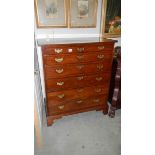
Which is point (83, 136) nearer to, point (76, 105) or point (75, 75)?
point (76, 105)

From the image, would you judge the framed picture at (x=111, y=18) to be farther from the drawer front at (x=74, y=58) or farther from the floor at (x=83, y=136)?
the floor at (x=83, y=136)

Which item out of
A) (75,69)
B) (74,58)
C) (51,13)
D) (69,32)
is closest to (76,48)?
(74,58)

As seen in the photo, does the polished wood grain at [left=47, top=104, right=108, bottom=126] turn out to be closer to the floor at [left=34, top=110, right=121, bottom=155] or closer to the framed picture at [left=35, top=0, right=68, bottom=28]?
the floor at [left=34, top=110, right=121, bottom=155]

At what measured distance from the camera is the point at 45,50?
1702mm

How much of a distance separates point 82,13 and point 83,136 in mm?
1784

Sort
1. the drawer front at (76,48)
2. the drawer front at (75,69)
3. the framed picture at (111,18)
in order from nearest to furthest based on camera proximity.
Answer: the drawer front at (76,48) → the drawer front at (75,69) → the framed picture at (111,18)

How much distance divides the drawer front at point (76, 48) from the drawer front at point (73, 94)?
0.55 meters

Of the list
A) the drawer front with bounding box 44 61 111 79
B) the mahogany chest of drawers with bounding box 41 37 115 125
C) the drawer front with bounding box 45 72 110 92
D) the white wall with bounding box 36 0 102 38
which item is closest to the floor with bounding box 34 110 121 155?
the mahogany chest of drawers with bounding box 41 37 115 125

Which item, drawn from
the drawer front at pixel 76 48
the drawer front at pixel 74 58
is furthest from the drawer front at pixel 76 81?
the drawer front at pixel 76 48

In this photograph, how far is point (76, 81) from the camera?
2.00 meters

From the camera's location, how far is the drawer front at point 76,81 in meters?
1.90

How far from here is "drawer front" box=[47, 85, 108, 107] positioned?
198 centimetres

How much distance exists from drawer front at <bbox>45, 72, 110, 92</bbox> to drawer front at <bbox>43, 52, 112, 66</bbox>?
230 millimetres

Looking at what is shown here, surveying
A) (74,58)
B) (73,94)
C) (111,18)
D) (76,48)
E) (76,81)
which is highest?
(111,18)
